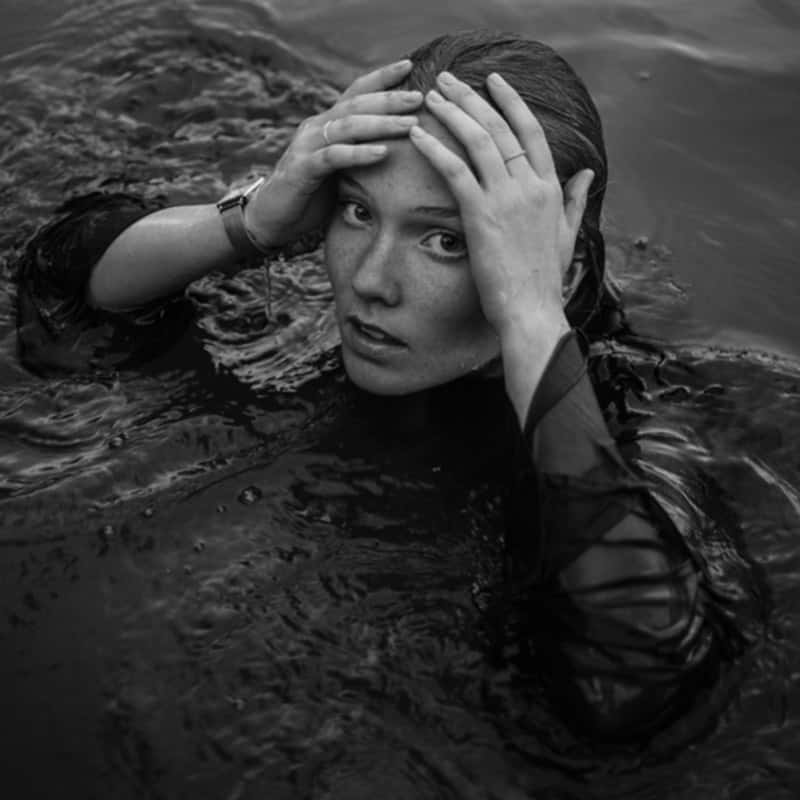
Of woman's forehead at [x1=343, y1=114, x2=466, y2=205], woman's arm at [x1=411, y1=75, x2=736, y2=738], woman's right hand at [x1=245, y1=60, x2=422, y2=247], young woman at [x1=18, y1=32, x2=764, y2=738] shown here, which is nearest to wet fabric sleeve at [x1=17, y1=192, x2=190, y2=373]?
young woman at [x1=18, y1=32, x2=764, y2=738]

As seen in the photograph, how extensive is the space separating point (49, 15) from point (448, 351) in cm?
302

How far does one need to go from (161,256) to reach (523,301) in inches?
46.8

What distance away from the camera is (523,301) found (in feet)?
10.2

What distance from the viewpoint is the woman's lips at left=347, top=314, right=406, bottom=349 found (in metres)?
3.31

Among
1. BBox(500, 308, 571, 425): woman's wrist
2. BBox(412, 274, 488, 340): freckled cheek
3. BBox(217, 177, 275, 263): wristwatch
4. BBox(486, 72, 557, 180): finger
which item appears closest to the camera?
BBox(500, 308, 571, 425): woman's wrist

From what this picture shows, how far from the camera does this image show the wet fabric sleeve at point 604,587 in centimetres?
275

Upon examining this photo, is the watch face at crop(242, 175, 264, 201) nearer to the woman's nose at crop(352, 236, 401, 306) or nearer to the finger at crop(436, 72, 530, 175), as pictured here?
the woman's nose at crop(352, 236, 401, 306)

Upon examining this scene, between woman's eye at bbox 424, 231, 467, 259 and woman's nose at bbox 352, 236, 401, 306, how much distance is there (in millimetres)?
88

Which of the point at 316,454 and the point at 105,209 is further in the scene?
the point at 105,209

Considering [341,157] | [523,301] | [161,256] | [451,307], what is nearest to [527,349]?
[523,301]

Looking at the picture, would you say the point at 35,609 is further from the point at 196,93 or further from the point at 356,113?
the point at 196,93

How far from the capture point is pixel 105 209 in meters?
4.02

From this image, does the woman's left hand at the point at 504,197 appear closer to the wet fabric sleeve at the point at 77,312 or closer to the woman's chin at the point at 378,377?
the woman's chin at the point at 378,377

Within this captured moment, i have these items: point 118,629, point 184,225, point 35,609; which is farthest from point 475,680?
point 184,225
